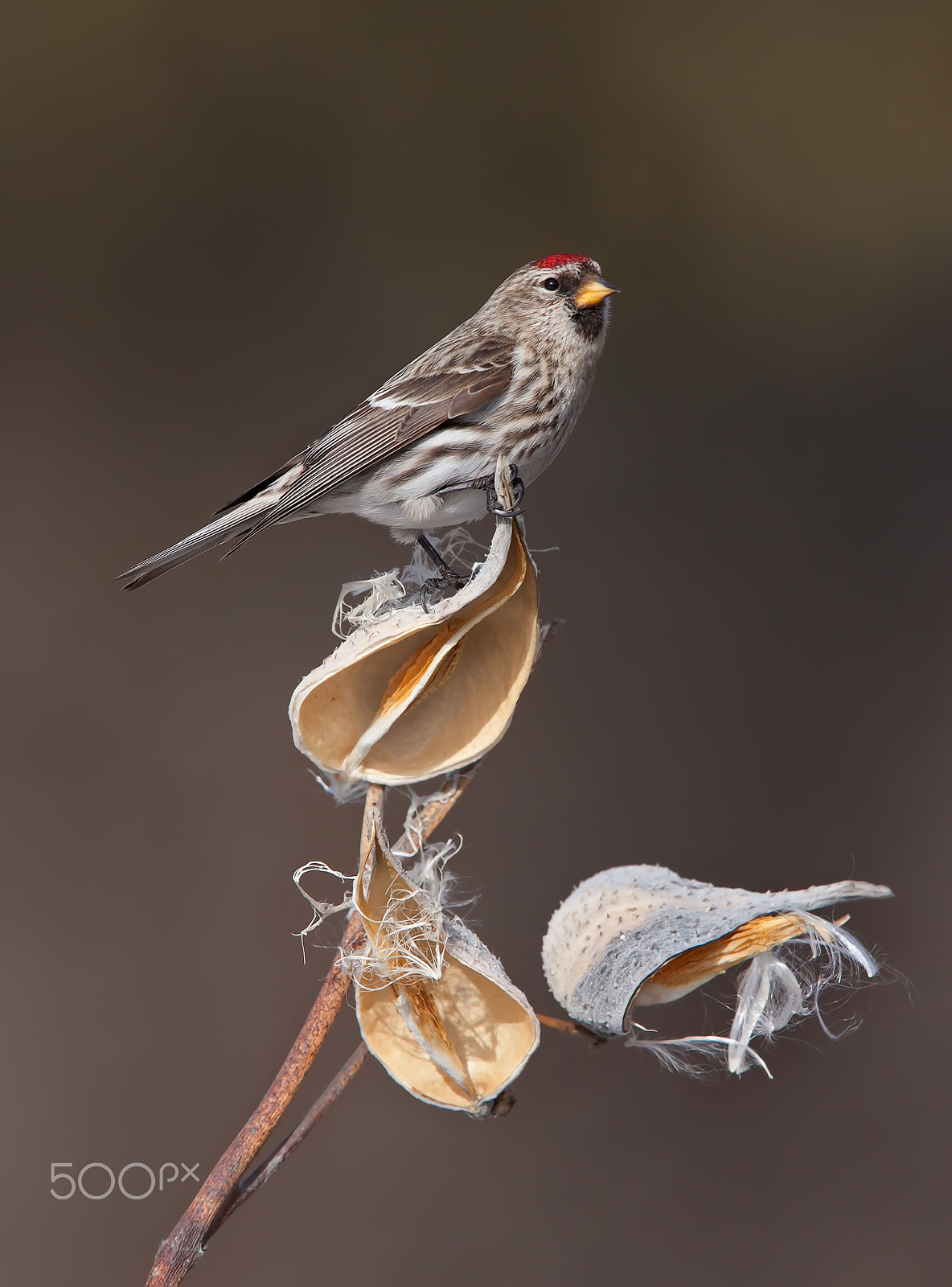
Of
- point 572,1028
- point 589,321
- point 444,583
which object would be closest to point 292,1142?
point 572,1028

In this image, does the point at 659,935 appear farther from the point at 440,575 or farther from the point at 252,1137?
the point at 440,575

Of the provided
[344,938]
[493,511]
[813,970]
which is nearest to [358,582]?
[493,511]

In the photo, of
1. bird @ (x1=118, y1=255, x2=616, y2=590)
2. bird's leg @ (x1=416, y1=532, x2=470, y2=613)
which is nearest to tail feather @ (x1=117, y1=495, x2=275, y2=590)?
bird @ (x1=118, y1=255, x2=616, y2=590)

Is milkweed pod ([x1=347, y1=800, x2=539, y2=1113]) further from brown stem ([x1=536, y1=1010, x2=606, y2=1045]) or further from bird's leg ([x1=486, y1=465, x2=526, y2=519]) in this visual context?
bird's leg ([x1=486, y1=465, x2=526, y2=519])

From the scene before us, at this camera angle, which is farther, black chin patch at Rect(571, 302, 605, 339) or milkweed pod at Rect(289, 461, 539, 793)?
black chin patch at Rect(571, 302, 605, 339)

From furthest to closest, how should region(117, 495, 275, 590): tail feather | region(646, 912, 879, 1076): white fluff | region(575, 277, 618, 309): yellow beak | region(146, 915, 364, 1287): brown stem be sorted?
region(575, 277, 618, 309): yellow beak < region(117, 495, 275, 590): tail feather < region(646, 912, 879, 1076): white fluff < region(146, 915, 364, 1287): brown stem
